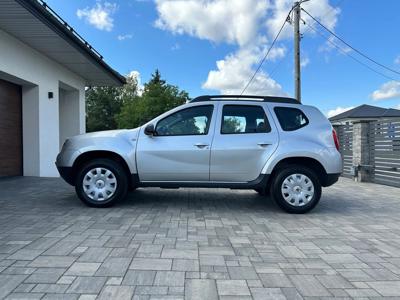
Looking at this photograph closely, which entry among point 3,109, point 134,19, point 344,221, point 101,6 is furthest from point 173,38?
point 344,221

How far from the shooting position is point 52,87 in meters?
12.4

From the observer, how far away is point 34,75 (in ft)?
36.3

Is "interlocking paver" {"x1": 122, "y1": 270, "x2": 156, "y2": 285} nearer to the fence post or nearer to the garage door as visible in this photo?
the garage door

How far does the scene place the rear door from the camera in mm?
6254

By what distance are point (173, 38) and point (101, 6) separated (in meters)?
9.72

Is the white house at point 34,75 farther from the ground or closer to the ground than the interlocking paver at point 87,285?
farther from the ground

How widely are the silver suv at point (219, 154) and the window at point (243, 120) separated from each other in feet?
0.05

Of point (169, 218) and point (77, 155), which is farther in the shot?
point (77, 155)

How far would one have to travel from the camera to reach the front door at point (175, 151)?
6301mm

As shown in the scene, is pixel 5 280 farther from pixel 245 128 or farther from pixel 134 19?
pixel 134 19

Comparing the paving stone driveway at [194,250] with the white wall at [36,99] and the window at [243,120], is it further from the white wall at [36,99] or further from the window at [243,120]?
the white wall at [36,99]

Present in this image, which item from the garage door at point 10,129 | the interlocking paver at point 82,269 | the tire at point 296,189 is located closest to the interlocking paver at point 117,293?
the interlocking paver at point 82,269

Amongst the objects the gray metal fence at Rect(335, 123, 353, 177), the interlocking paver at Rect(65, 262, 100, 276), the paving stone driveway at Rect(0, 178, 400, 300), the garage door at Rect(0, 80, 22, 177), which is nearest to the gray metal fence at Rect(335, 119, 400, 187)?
the gray metal fence at Rect(335, 123, 353, 177)

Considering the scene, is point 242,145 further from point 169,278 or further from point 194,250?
point 169,278
